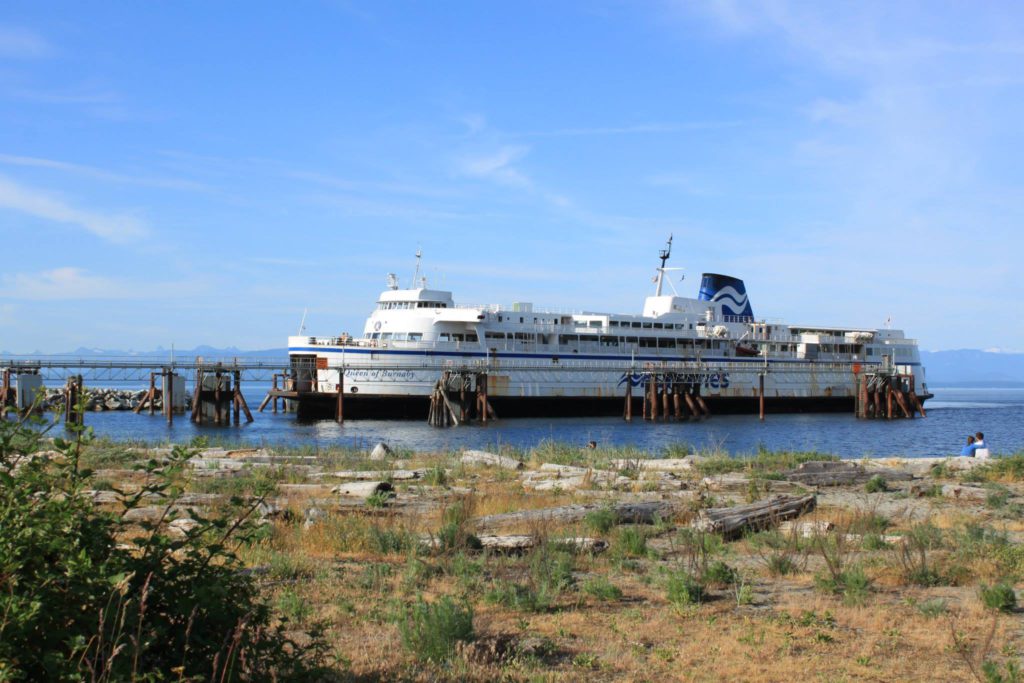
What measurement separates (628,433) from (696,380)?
15.3 metres

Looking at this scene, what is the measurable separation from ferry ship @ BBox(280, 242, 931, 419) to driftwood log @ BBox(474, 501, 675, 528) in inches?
1430

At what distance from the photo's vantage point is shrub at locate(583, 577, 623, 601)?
8.16 m

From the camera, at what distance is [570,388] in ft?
179

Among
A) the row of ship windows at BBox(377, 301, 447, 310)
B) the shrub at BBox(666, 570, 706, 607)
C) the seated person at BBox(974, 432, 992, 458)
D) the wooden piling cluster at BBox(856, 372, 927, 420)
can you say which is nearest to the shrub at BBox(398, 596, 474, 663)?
the shrub at BBox(666, 570, 706, 607)

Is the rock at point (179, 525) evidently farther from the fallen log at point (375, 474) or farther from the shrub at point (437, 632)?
the fallen log at point (375, 474)

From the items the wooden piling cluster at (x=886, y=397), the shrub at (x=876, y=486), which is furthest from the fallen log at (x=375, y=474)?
the wooden piling cluster at (x=886, y=397)

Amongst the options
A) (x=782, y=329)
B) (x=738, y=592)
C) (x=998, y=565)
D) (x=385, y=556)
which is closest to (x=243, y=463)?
(x=385, y=556)

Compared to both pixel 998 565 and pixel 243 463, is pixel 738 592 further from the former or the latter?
pixel 243 463

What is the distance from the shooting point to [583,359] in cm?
5541

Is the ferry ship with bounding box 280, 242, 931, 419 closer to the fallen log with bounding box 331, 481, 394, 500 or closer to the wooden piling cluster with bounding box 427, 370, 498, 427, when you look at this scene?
the wooden piling cluster with bounding box 427, 370, 498, 427

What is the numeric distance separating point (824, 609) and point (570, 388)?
1833 inches

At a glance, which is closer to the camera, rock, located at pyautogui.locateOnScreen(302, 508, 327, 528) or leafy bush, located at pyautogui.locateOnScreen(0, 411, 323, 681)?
leafy bush, located at pyautogui.locateOnScreen(0, 411, 323, 681)

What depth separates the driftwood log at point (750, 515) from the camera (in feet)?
36.9

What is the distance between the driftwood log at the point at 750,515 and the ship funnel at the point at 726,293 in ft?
176
